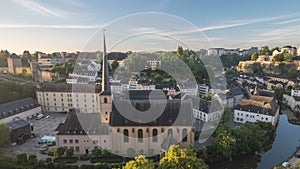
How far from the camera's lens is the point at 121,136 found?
20234 mm

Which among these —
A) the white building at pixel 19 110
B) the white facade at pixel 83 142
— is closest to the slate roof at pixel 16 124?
the white building at pixel 19 110

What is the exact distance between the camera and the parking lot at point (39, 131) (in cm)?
2233

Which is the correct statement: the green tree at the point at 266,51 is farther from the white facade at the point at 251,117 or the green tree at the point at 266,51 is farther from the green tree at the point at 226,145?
the green tree at the point at 226,145

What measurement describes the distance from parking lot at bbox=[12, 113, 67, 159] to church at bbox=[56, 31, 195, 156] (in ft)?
13.3

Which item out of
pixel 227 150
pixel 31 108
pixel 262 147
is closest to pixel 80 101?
pixel 31 108

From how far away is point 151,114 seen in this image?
20500mm

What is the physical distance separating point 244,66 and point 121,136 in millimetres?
72257

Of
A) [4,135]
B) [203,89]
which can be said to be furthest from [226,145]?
[203,89]

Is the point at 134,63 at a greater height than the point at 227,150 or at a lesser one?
greater

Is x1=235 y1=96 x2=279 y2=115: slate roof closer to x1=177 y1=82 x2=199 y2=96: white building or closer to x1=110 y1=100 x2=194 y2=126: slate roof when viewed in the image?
x1=177 y1=82 x2=199 y2=96: white building

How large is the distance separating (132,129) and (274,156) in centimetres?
1529

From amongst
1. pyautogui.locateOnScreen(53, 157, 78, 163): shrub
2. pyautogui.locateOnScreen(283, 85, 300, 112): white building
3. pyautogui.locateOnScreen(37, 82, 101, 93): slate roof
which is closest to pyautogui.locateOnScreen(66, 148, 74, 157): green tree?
pyautogui.locateOnScreen(53, 157, 78, 163): shrub

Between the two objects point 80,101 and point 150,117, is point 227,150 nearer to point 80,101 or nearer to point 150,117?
point 150,117

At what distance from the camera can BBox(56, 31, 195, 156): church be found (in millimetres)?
20047
